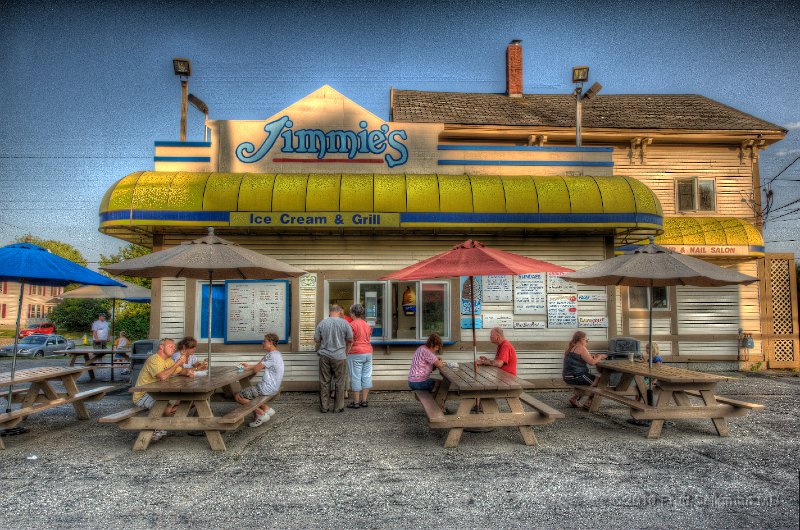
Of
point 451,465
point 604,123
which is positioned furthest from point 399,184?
point 604,123

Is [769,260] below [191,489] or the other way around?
the other way around

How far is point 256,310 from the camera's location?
9.73 metres

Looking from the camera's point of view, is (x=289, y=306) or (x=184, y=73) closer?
(x=289, y=306)

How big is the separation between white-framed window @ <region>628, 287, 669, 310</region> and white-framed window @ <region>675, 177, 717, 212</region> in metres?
2.78

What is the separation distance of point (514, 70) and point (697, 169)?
7.67 m

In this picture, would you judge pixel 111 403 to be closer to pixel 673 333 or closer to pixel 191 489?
pixel 191 489

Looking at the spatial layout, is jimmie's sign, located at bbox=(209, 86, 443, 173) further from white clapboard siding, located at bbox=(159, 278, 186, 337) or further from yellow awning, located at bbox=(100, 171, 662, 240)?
white clapboard siding, located at bbox=(159, 278, 186, 337)

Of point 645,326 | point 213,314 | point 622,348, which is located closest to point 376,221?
point 213,314

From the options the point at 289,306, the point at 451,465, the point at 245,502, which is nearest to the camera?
the point at 245,502

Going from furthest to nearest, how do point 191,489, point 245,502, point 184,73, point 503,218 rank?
1. point 184,73
2. point 503,218
3. point 191,489
4. point 245,502

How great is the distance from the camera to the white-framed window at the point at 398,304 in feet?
32.5

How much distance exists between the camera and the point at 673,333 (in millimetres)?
13938

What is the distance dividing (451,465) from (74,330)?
125ft

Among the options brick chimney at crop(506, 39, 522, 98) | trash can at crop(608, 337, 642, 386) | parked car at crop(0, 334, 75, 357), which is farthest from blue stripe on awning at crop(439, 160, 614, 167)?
parked car at crop(0, 334, 75, 357)
